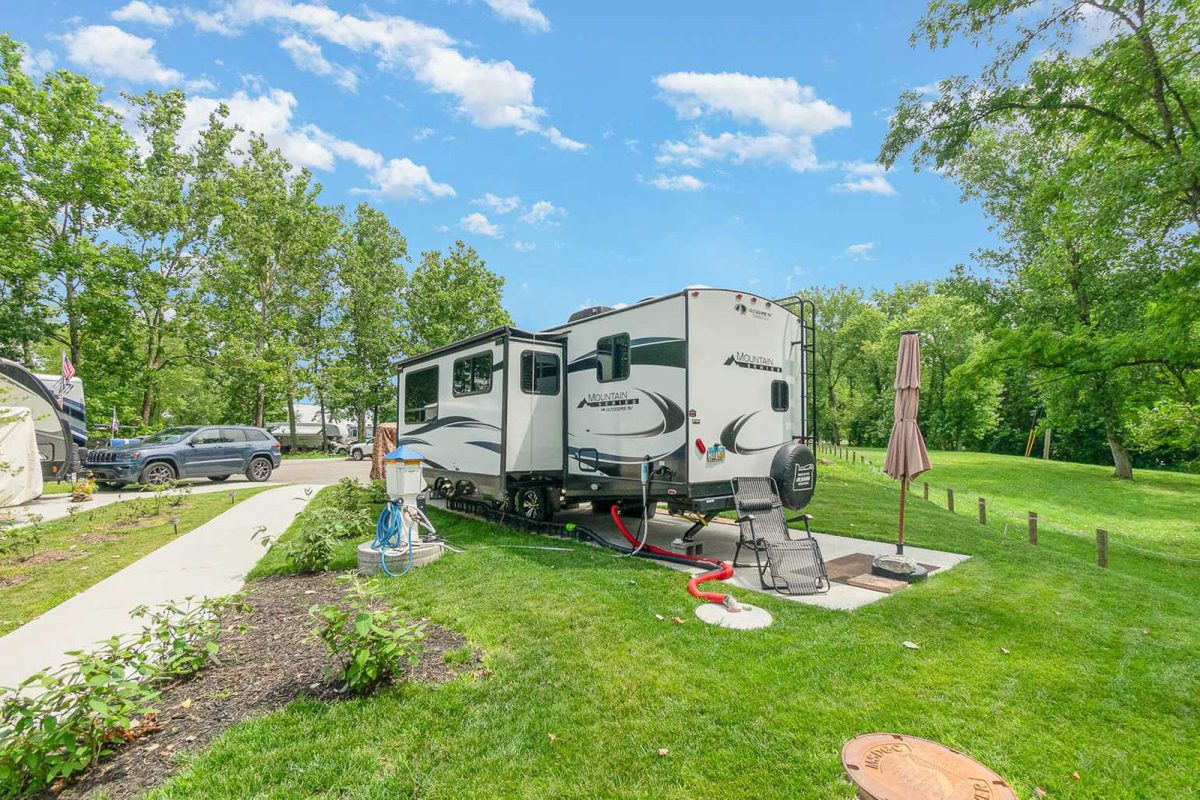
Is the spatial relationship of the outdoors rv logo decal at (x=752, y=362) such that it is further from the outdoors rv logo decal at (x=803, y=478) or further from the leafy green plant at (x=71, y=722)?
the leafy green plant at (x=71, y=722)

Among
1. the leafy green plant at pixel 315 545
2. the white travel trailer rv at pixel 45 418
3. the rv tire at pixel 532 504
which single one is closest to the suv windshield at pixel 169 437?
the white travel trailer rv at pixel 45 418

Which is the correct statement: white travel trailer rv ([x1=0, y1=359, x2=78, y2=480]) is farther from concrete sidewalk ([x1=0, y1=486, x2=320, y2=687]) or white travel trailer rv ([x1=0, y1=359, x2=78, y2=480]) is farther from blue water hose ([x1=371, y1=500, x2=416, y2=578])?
blue water hose ([x1=371, y1=500, x2=416, y2=578])

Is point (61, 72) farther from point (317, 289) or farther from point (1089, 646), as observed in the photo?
point (1089, 646)

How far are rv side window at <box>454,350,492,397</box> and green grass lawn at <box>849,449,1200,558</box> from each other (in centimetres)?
1265

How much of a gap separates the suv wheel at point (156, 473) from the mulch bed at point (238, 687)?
37.8 feet

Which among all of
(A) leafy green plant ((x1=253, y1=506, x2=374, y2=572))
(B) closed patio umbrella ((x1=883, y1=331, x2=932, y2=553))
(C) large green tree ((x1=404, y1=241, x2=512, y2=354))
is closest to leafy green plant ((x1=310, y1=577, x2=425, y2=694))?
(A) leafy green plant ((x1=253, y1=506, x2=374, y2=572))

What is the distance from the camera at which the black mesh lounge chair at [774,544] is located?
5.35m

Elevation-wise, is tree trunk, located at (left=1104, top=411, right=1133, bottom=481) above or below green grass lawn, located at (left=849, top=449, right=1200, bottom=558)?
above

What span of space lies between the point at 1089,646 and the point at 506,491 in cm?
635

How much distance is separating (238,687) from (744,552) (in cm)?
552

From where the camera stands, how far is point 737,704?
10.3 feet

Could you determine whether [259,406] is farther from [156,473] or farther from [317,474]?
[156,473]

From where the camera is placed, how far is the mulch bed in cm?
251

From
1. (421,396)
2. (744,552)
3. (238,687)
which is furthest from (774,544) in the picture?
(421,396)
